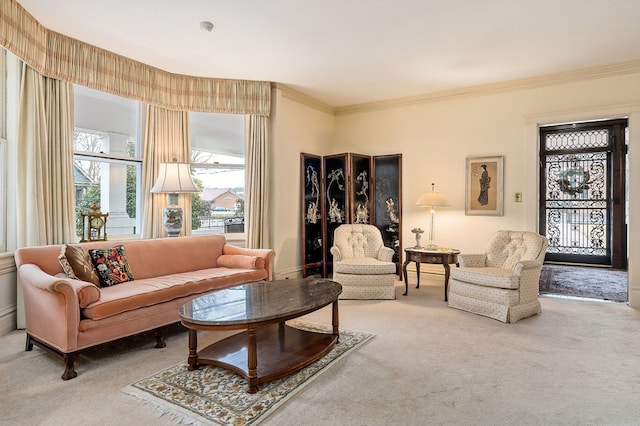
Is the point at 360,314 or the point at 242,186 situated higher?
the point at 242,186

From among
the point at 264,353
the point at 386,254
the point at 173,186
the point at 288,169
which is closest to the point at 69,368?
the point at 264,353

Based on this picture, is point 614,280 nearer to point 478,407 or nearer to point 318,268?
point 318,268

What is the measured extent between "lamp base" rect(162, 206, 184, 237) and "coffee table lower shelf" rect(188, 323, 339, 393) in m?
1.92

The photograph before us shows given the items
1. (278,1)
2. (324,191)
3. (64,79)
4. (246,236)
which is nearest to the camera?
(278,1)

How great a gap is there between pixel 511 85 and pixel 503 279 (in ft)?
8.99

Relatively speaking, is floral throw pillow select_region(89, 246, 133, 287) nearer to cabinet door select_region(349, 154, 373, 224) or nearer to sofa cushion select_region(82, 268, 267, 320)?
sofa cushion select_region(82, 268, 267, 320)

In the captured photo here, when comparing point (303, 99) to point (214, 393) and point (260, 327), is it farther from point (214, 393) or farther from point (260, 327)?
point (214, 393)

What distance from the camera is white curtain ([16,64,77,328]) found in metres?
3.48

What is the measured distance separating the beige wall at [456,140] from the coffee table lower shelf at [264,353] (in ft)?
8.03

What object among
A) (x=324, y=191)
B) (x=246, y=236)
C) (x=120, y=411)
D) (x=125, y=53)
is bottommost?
(x=120, y=411)

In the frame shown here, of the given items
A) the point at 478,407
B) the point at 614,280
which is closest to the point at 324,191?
the point at 478,407

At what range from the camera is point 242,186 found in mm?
5453

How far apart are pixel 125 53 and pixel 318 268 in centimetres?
380

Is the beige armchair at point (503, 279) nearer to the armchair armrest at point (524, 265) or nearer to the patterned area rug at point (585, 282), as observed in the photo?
the armchair armrest at point (524, 265)
